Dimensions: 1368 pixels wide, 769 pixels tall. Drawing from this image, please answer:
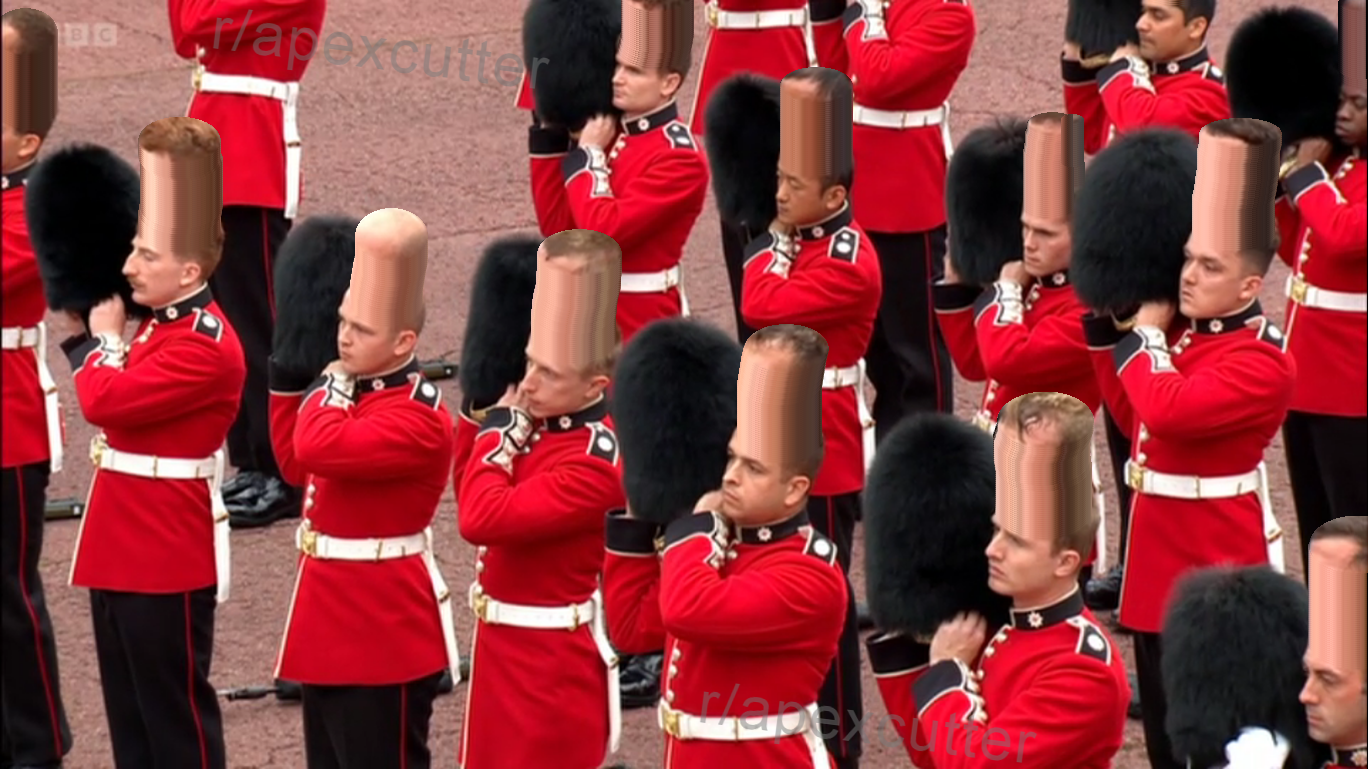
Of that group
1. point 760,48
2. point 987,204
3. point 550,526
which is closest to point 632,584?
point 550,526

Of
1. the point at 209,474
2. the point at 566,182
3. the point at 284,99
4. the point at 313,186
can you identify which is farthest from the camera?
the point at 313,186

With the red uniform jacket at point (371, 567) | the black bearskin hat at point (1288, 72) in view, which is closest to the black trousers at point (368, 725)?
the red uniform jacket at point (371, 567)

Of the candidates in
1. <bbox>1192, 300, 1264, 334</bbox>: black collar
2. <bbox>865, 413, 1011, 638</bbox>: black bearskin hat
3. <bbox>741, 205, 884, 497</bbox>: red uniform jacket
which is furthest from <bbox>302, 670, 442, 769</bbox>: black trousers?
<bbox>1192, 300, 1264, 334</bbox>: black collar

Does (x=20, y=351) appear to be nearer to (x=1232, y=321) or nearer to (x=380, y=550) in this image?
(x=380, y=550)

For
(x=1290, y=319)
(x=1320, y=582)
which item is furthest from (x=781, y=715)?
(x=1290, y=319)

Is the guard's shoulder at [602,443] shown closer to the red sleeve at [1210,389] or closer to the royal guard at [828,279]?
the royal guard at [828,279]

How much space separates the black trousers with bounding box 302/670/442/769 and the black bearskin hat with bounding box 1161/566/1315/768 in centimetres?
156

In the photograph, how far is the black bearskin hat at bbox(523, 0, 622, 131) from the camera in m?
6.20

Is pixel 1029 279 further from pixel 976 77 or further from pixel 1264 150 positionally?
pixel 976 77

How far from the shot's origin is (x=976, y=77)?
31.6 feet

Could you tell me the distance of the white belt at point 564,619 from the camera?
4.99m

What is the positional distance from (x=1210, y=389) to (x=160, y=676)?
195cm

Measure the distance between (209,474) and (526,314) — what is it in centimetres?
74

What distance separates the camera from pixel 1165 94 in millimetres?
6375
